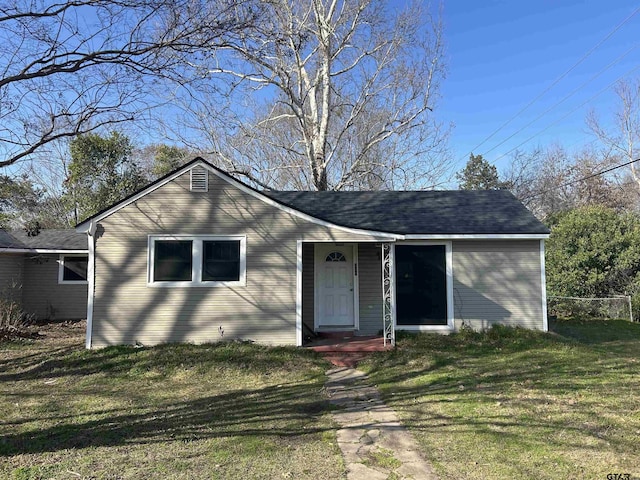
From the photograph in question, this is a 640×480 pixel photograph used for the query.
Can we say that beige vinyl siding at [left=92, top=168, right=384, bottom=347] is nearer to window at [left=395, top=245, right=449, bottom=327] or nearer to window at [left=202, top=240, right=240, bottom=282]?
window at [left=202, top=240, right=240, bottom=282]

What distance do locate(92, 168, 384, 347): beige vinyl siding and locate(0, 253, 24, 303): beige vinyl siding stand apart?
642 centimetres

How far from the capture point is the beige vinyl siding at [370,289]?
1046 cm

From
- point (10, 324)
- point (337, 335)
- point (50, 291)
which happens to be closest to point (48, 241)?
point (50, 291)

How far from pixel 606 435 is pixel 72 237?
16132 millimetres

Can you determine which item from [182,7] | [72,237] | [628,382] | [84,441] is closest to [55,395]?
A: [84,441]

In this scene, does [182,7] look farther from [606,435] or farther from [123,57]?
[606,435]

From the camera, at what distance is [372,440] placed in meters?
4.61

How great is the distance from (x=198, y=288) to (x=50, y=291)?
8.18m

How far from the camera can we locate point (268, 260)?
9.48 meters

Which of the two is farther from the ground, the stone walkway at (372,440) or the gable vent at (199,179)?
the gable vent at (199,179)

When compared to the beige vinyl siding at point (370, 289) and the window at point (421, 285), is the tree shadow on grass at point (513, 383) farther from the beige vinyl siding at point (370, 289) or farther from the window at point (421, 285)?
the beige vinyl siding at point (370, 289)

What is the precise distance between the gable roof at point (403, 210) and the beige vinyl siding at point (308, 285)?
3.38 ft

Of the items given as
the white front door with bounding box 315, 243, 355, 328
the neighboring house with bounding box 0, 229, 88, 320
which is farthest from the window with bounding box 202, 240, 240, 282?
the neighboring house with bounding box 0, 229, 88, 320

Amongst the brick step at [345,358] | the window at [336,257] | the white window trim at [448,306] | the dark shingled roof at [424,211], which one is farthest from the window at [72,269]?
the white window trim at [448,306]
